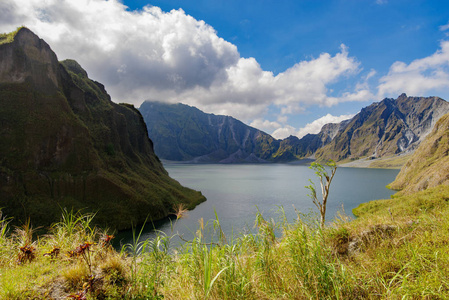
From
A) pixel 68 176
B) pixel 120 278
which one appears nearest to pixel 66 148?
pixel 68 176

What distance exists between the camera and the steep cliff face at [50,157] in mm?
49062

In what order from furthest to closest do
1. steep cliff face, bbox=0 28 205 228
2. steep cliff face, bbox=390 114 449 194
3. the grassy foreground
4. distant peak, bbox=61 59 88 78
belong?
distant peak, bbox=61 59 88 78, steep cliff face, bbox=390 114 449 194, steep cliff face, bbox=0 28 205 228, the grassy foreground

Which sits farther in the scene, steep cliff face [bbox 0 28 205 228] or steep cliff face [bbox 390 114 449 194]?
steep cliff face [bbox 390 114 449 194]

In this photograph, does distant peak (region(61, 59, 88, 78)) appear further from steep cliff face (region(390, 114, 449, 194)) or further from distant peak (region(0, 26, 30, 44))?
steep cliff face (region(390, 114, 449, 194))

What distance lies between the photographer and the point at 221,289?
5023 millimetres

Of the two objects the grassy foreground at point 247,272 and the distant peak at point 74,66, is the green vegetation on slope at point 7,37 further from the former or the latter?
the grassy foreground at point 247,272

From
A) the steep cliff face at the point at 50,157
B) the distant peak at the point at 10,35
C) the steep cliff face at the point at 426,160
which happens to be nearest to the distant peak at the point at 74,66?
the steep cliff face at the point at 50,157

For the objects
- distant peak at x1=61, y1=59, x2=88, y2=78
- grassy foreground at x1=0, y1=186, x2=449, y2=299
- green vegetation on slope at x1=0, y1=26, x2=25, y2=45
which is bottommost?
grassy foreground at x1=0, y1=186, x2=449, y2=299

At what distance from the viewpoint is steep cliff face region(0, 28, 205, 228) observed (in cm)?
4906

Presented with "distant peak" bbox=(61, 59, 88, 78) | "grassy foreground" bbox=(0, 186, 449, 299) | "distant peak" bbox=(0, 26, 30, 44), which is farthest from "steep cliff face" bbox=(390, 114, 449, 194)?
"distant peak" bbox=(61, 59, 88, 78)

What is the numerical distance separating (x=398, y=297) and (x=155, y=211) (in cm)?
6499

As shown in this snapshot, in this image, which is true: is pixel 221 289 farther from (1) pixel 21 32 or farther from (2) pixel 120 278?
(1) pixel 21 32

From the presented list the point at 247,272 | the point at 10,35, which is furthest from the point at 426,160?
the point at 10,35

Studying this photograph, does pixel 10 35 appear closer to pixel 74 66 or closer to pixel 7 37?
pixel 7 37
